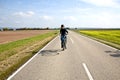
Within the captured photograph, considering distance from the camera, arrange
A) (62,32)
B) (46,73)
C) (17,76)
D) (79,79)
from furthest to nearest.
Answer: (62,32), (46,73), (17,76), (79,79)

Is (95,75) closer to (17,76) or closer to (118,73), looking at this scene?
(118,73)

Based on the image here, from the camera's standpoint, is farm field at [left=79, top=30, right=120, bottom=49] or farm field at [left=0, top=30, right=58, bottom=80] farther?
farm field at [left=79, top=30, right=120, bottom=49]

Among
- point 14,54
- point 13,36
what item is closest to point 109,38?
point 13,36

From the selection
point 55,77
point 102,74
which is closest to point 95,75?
point 102,74

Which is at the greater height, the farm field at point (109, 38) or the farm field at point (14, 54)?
the farm field at point (14, 54)

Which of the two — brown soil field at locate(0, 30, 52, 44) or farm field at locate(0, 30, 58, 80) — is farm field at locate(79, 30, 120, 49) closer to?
farm field at locate(0, 30, 58, 80)

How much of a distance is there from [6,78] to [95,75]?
3140 millimetres

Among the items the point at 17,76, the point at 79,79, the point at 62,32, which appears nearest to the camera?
the point at 79,79

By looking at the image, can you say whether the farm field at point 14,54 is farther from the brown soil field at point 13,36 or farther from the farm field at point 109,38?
the farm field at point 109,38

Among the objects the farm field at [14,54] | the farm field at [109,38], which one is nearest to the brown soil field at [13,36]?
the farm field at [14,54]

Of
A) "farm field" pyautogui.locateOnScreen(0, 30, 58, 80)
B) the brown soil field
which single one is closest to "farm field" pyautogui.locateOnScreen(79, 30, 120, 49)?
"farm field" pyautogui.locateOnScreen(0, 30, 58, 80)

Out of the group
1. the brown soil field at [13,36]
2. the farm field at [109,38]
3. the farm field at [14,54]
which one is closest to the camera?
the farm field at [14,54]

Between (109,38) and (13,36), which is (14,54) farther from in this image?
(13,36)

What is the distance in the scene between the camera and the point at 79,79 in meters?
7.07
